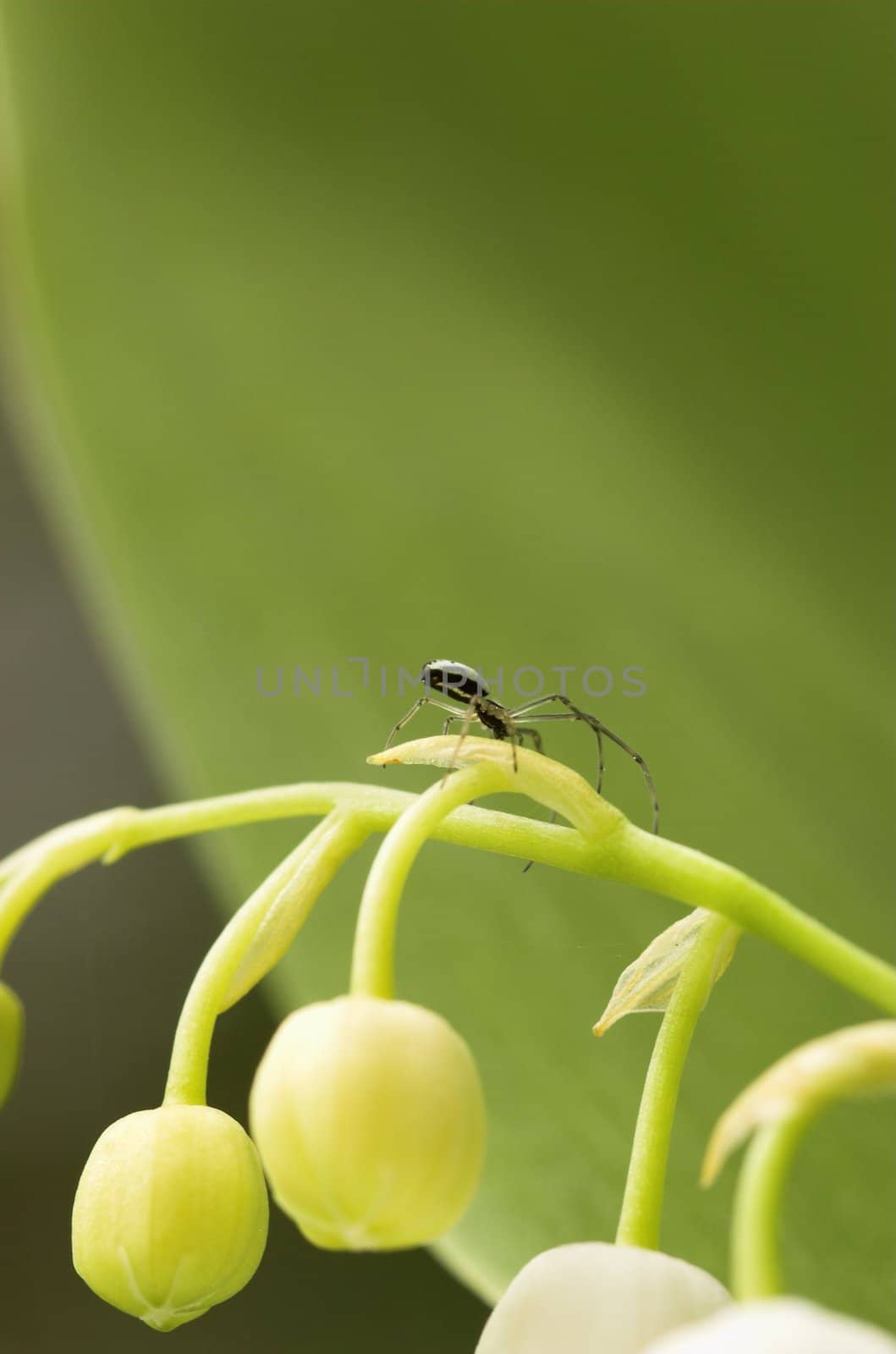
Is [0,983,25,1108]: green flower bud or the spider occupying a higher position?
[0,983,25,1108]: green flower bud

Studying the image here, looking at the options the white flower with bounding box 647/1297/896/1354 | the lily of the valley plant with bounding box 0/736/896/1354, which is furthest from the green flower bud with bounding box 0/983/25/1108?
the white flower with bounding box 647/1297/896/1354

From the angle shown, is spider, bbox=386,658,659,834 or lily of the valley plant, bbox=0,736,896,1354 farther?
spider, bbox=386,658,659,834

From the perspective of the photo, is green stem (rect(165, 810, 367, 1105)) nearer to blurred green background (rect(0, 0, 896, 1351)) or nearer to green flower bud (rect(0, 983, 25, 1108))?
green flower bud (rect(0, 983, 25, 1108))

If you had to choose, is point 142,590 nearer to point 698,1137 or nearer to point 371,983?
point 698,1137

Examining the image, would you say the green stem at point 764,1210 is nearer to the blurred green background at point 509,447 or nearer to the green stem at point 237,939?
the green stem at point 237,939

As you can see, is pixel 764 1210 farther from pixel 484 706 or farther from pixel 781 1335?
pixel 484 706

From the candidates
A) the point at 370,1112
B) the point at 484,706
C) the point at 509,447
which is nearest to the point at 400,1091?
the point at 370,1112

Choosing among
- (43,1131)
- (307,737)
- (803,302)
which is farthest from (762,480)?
(43,1131)
